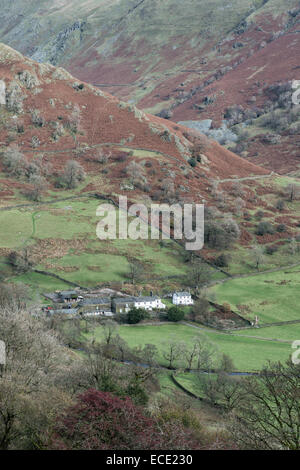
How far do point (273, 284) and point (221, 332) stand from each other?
57.0ft

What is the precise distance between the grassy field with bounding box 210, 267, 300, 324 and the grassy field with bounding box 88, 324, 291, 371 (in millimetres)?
7207

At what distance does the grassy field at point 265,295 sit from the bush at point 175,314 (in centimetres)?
783

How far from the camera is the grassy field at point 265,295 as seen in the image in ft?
204

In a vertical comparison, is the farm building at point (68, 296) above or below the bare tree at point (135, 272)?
below

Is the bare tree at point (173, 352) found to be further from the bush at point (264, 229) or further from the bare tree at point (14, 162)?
the bare tree at point (14, 162)

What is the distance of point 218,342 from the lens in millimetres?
54688

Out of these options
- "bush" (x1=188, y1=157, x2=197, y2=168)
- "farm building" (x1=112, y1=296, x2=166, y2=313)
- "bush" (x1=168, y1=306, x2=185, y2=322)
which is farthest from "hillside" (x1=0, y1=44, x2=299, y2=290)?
"bush" (x1=168, y1=306, x2=185, y2=322)

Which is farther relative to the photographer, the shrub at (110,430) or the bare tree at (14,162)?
the bare tree at (14,162)

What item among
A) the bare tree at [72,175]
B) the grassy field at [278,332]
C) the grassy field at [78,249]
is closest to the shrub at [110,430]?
the grassy field at [278,332]

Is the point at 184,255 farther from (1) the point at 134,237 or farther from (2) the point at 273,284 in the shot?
(2) the point at 273,284

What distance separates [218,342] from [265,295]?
16.8 m

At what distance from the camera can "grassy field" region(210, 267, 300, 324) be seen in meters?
62.2

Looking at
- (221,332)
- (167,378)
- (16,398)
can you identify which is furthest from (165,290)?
(16,398)
